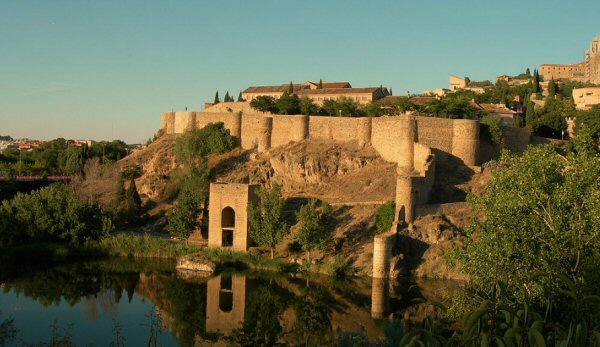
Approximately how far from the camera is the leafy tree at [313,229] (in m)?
29.5

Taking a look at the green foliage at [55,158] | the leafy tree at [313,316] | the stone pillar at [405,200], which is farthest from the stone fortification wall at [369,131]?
the green foliage at [55,158]

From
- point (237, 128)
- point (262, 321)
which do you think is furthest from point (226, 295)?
point (237, 128)

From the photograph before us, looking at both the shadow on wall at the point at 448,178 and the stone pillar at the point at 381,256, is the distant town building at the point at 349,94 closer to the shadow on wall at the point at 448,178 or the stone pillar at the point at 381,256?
the shadow on wall at the point at 448,178

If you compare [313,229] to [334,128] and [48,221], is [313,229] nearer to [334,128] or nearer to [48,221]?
[334,128]

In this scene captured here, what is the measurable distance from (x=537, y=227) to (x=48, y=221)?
1031 inches

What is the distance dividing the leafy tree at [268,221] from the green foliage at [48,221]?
8.44 meters

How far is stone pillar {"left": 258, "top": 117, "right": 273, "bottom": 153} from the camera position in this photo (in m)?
42.4

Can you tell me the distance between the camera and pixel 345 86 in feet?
208

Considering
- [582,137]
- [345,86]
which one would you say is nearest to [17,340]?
[582,137]

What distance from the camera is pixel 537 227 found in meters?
13.5


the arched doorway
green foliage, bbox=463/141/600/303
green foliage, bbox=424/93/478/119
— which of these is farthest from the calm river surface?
green foliage, bbox=424/93/478/119

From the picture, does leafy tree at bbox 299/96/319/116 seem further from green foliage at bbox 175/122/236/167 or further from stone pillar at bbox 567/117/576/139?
stone pillar at bbox 567/117/576/139

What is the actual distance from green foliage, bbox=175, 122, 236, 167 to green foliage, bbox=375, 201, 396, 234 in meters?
16.2

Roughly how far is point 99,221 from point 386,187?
15.7 metres
